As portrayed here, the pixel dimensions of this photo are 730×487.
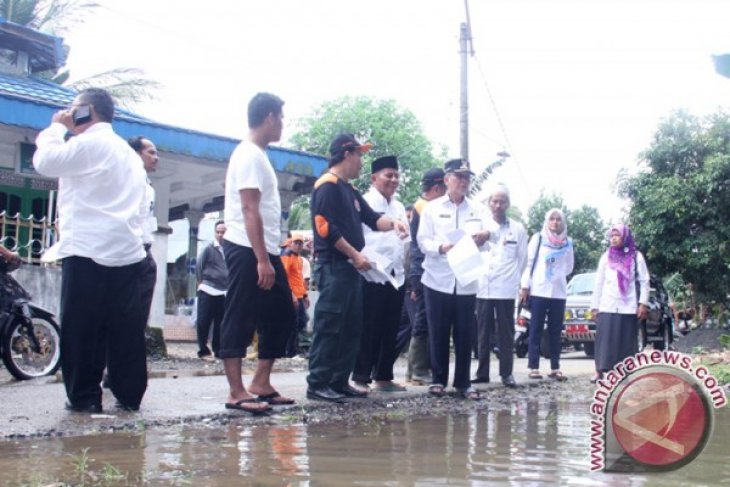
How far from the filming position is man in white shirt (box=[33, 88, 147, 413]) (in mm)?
4891

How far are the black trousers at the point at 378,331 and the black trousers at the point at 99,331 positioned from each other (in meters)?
1.95

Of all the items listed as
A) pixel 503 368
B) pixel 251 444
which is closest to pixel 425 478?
pixel 251 444

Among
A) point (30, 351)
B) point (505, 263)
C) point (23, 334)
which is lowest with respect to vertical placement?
point (30, 351)

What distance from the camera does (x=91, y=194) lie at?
16.2 ft

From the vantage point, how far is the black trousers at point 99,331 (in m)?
4.90

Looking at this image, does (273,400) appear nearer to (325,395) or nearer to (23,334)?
(325,395)

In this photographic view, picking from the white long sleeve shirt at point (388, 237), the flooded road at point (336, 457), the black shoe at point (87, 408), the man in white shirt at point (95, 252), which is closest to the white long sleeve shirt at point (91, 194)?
the man in white shirt at point (95, 252)

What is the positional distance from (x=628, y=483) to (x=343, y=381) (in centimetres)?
303

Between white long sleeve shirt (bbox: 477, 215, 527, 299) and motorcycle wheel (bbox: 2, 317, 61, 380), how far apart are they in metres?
3.62

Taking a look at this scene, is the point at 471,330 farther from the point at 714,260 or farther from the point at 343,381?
the point at 714,260

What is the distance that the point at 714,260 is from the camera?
63.4 feet

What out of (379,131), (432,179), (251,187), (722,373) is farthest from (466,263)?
(379,131)

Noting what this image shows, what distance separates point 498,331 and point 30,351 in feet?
13.0
